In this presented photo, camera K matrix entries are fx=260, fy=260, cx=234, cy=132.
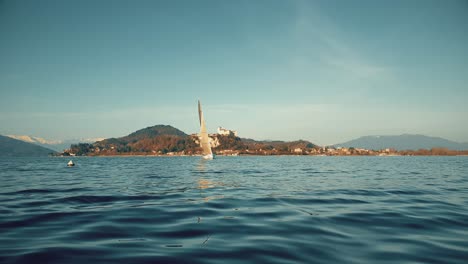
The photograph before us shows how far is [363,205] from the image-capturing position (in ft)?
42.7

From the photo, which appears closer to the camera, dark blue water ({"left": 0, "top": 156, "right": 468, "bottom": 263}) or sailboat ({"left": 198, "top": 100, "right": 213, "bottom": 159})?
dark blue water ({"left": 0, "top": 156, "right": 468, "bottom": 263})

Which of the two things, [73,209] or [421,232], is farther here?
[73,209]

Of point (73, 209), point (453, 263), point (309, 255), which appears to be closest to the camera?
point (453, 263)

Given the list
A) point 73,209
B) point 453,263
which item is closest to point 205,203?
point 73,209

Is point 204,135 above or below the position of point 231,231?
above

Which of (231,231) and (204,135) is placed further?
(204,135)

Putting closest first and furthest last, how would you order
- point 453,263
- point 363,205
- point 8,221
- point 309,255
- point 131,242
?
1. point 453,263
2. point 309,255
3. point 131,242
4. point 8,221
5. point 363,205

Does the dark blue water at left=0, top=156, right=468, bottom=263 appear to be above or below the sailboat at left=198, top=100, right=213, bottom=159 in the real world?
below

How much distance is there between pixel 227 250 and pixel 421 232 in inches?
257

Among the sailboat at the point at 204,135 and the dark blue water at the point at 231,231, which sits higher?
the sailboat at the point at 204,135

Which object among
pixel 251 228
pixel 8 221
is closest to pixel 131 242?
pixel 251 228

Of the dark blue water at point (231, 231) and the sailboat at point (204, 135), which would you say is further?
the sailboat at point (204, 135)

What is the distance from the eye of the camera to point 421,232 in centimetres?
838

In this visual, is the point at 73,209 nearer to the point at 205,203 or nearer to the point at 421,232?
the point at 205,203
